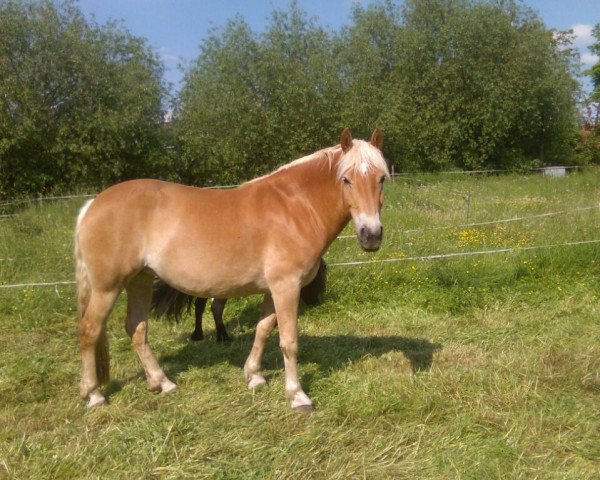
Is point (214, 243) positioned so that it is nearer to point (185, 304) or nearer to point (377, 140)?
point (377, 140)

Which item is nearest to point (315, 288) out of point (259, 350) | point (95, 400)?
point (259, 350)

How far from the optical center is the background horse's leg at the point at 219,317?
5199 millimetres

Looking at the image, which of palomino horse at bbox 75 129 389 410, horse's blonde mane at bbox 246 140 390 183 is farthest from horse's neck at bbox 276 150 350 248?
horse's blonde mane at bbox 246 140 390 183

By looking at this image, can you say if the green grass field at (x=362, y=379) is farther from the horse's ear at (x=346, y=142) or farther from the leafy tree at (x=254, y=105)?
the leafy tree at (x=254, y=105)

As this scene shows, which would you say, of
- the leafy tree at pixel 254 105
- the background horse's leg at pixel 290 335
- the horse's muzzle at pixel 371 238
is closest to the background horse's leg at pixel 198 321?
the background horse's leg at pixel 290 335

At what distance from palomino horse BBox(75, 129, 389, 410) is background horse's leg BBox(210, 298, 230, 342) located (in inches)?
54.4

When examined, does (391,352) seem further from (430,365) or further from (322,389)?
(322,389)

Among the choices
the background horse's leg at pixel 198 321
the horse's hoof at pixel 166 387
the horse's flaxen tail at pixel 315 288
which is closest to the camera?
the horse's hoof at pixel 166 387

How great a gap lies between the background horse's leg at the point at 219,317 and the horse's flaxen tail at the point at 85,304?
1402 millimetres

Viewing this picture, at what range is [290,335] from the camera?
3748 mm

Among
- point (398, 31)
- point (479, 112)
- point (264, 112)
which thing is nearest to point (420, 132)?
point (479, 112)

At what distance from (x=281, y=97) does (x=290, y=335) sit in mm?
17325

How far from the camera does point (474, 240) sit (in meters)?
7.82

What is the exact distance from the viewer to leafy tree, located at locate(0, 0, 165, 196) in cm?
1470
